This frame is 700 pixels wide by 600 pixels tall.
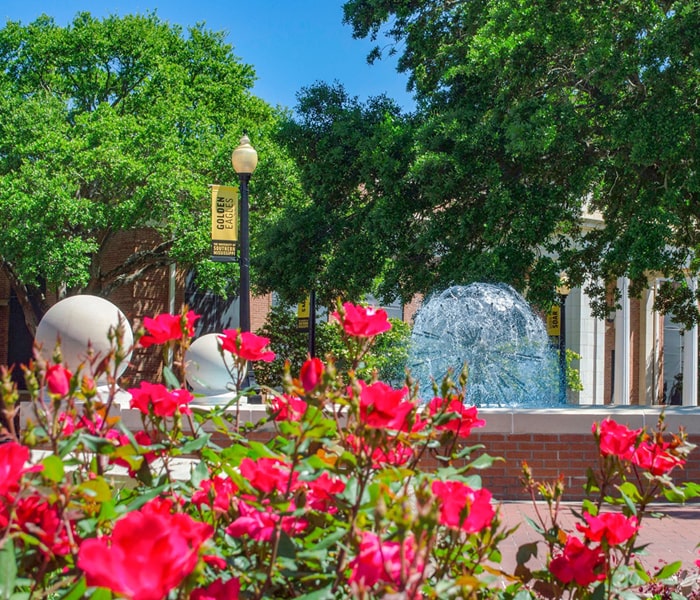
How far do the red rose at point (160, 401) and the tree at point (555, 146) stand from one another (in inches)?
492

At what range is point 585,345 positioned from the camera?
3027cm

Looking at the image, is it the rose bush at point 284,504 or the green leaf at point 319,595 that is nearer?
the rose bush at point 284,504

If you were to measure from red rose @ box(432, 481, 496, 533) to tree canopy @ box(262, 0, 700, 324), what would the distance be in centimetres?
1286

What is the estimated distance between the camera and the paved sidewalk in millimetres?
6324

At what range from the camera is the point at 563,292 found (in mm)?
18469

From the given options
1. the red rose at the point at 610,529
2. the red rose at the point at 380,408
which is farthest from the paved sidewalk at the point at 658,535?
the red rose at the point at 380,408

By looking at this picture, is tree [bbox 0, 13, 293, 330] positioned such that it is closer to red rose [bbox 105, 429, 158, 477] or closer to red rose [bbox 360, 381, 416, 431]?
red rose [bbox 105, 429, 158, 477]

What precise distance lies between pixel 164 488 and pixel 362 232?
15.5 m

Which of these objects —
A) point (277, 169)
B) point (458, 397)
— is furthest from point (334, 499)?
point (277, 169)

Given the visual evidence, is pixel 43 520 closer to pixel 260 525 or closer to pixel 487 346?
pixel 260 525

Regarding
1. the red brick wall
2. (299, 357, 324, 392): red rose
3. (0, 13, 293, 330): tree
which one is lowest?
the red brick wall

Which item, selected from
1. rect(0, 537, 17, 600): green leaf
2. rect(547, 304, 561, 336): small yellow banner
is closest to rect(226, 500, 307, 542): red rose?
rect(0, 537, 17, 600): green leaf

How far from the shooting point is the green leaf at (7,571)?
1.56m

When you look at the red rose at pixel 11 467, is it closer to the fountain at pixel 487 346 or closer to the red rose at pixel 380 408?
the red rose at pixel 380 408
